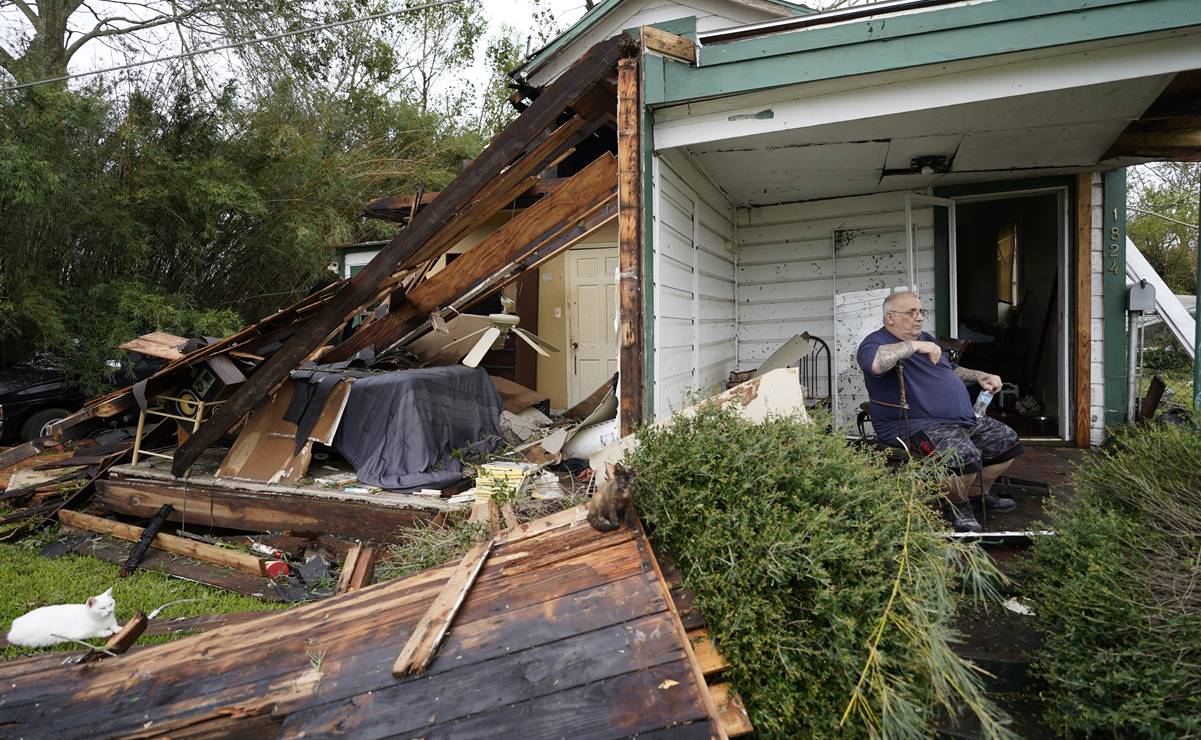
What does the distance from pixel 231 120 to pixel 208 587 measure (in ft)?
25.7

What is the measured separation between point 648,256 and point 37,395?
8.10 m

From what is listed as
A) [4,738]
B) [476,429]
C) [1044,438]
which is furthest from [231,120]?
[1044,438]

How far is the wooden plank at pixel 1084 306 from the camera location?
17.1 ft

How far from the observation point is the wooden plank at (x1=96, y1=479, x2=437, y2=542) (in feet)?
13.6

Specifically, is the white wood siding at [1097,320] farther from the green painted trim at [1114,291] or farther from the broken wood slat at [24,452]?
the broken wood slat at [24,452]

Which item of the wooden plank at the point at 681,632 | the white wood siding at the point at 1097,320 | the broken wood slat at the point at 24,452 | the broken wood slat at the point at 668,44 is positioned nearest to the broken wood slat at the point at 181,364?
the broken wood slat at the point at 24,452

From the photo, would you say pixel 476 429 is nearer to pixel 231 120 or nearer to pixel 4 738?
pixel 4 738

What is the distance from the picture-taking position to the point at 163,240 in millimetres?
8695

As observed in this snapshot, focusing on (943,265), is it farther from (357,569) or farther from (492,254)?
(357,569)

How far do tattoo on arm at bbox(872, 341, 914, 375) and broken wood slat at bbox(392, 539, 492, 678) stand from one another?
2.35m

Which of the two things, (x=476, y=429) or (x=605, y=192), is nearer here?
(x=605, y=192)

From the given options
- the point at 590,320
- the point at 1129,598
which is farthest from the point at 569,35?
the point at 1129,598

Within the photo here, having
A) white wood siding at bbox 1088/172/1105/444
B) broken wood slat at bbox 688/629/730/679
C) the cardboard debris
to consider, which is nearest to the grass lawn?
the cardboard debris

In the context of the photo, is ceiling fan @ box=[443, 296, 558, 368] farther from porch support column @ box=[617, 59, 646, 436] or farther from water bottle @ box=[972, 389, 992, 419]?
water bottle @ box=[972, 389, 992, 419]
